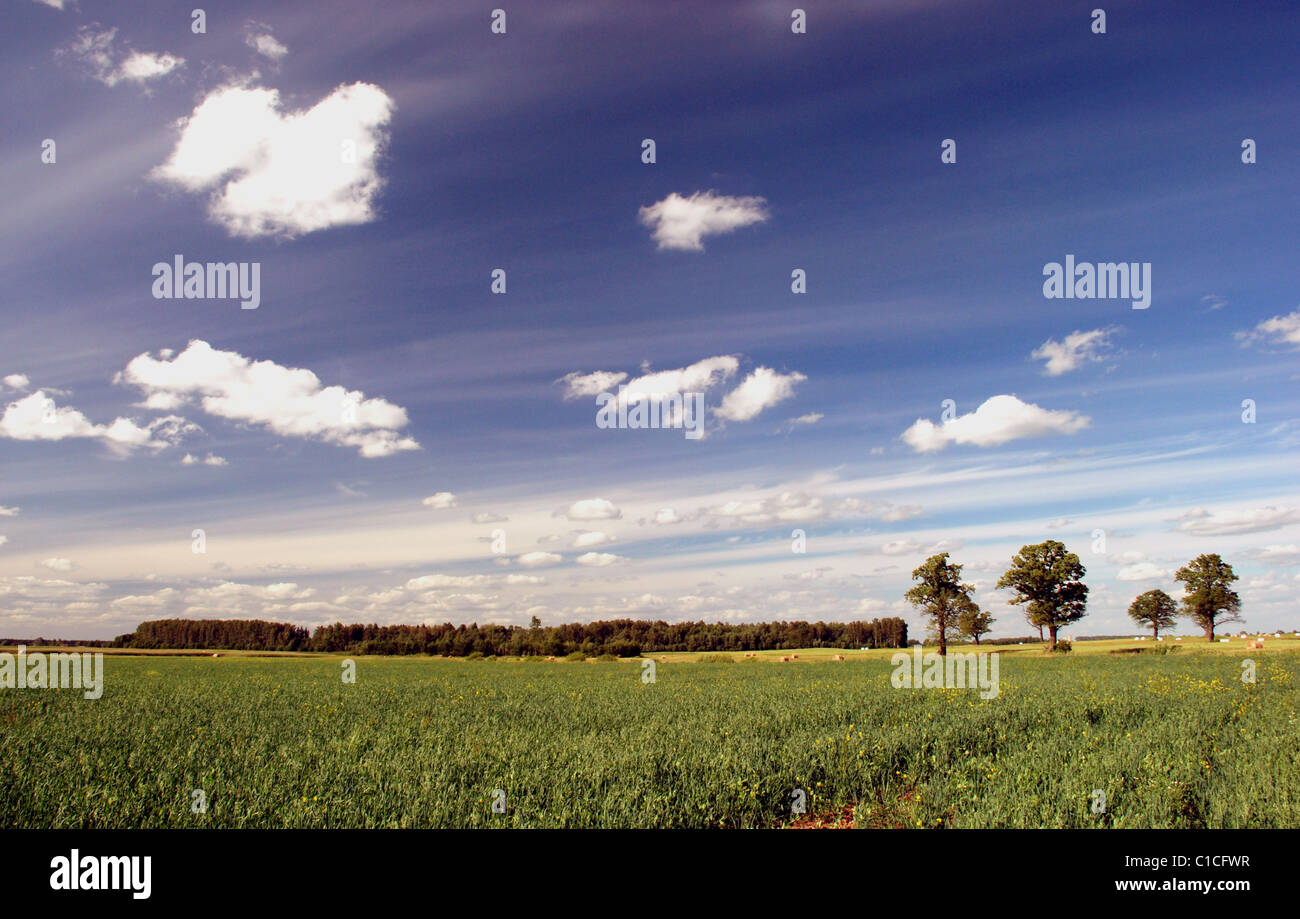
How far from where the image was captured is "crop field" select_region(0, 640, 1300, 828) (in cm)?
875

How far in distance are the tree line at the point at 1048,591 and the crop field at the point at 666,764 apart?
148 ft

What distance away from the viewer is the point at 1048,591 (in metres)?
67.1

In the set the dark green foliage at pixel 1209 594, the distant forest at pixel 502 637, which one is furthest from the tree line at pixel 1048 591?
the distant forest at pixel 502 637

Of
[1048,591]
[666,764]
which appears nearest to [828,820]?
[666,764]

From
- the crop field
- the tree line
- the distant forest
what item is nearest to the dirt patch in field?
the crop field

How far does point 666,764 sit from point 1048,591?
70.4 metres

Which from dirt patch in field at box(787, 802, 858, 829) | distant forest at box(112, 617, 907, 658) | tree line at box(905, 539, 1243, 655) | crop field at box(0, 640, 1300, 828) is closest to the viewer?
crop field at box(0, 640, 1300, 828)

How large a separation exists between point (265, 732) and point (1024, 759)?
15981 millimetres

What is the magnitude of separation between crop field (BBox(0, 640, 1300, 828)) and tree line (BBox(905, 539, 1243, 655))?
148ft

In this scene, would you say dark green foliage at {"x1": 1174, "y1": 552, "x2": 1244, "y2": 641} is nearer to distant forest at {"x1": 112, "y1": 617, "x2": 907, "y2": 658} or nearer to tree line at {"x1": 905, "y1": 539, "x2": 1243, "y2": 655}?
tree line at {"x1": 905, "y1": 539, "x2": 1243, "y2": 655}

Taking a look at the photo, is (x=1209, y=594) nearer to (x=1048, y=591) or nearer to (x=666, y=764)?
(x=1048, y=591)

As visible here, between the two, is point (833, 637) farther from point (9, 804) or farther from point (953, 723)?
point (9, 804)

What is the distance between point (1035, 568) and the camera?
221ft

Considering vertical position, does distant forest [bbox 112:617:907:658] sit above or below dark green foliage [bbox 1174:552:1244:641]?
below
